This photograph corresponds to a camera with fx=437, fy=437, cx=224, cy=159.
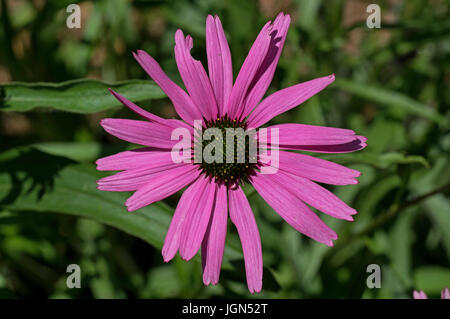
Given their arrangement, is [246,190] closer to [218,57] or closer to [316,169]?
[316,169]

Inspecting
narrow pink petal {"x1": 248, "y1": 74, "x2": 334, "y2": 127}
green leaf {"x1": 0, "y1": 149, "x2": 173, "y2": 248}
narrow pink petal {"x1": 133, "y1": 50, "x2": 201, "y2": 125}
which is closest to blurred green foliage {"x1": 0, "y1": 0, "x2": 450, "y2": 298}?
green leaf {"x1": 0, "y1": 149, "x2": 173, "y2": 248}

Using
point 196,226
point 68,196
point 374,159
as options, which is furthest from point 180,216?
point 374,159

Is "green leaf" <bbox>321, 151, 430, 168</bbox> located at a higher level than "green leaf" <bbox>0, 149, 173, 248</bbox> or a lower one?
higher

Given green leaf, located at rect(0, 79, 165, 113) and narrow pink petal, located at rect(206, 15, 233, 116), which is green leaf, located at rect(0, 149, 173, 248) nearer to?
green leaf, located at rect(0, 79, 165, 113)

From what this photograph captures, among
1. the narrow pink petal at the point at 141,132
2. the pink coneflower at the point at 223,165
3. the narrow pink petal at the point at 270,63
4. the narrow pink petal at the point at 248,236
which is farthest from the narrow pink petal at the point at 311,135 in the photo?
the narrow pink petal at the point at 141,132

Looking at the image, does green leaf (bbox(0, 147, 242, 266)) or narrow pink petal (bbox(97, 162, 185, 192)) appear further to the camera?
green leaf (bbox(0, 147, 242, 266))

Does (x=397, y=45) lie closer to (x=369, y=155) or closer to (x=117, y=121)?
(x=369, y=155)

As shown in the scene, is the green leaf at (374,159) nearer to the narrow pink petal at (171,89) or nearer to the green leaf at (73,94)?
the narrow pink petal at (171,89)
